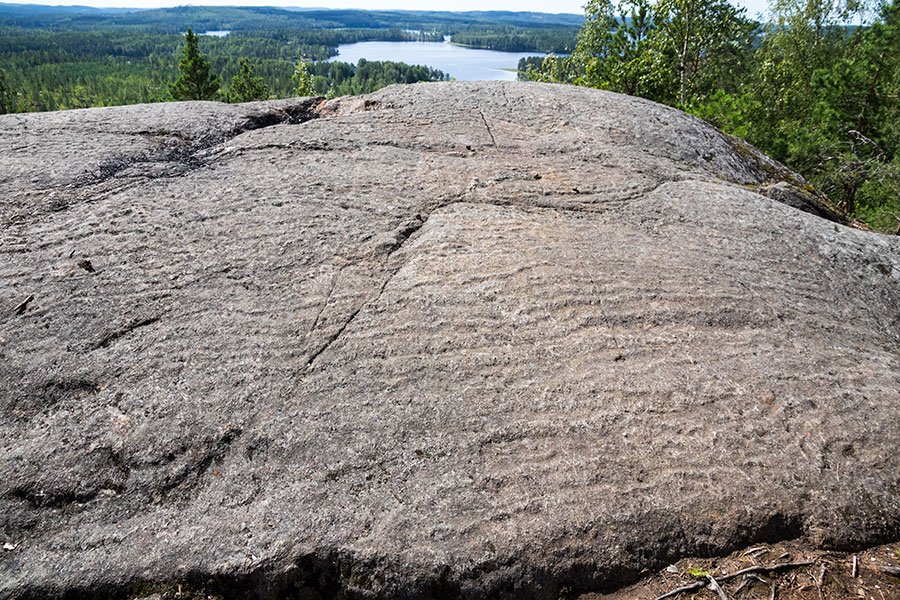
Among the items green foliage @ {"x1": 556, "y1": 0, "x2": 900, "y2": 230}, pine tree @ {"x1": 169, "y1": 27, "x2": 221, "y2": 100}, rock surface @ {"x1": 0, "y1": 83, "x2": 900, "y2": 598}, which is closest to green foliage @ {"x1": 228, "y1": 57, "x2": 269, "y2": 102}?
pine tree @ {"x1": 169, "y1": 27, "x2": 221, "y2": 100}

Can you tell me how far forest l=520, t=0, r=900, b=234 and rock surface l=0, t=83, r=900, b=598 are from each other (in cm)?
860

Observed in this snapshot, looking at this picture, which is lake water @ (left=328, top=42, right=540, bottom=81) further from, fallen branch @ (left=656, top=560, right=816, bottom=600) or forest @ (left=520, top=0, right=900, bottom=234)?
fallen branch @ (left=656, top=560, right=816, bottom=600)

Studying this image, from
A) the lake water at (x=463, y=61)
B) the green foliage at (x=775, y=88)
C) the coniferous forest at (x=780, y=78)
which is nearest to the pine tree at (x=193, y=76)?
the coniferous forest at (x=780, y=78)

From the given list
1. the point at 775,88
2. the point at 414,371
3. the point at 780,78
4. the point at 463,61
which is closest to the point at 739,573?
the point at 414,371

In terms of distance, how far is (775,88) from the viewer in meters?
25.2

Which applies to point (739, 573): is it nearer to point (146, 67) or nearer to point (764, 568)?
point (764, 568)

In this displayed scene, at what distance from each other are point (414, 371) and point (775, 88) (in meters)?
28.7

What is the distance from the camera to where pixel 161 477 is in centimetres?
282

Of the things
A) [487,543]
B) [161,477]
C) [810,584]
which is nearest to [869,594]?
[810,584]

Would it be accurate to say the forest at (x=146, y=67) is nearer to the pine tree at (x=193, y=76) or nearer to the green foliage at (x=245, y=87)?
the green foliage at (x=245, y=87)

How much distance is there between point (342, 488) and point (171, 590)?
2.86 feet

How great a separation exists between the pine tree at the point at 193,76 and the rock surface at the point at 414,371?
28397 millimetres

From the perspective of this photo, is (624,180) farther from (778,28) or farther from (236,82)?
(778,28)

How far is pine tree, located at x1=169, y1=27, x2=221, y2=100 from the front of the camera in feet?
96.5
